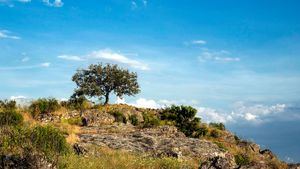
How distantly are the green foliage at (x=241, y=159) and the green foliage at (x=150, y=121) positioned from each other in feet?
41.9

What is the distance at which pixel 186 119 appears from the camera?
63906 mm

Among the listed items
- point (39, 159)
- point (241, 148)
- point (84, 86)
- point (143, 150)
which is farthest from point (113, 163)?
point (84, 86)

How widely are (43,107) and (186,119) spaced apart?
757 inches

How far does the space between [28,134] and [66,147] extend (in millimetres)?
3265

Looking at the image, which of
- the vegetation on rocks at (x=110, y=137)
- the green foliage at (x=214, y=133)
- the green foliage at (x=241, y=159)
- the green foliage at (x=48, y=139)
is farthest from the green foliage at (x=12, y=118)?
the green foliage at (x=214, y=133)

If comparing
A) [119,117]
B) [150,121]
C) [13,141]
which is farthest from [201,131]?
[13,141]

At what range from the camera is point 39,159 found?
20.5 metres

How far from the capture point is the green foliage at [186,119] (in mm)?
60791

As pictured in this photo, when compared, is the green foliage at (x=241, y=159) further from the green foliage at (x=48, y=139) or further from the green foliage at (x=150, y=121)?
the green foliage at (x=48, y=139)

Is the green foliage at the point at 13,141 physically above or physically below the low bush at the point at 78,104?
below

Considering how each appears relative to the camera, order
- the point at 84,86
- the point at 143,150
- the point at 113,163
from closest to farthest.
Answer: the point at 113,163, the point at 143,150, the point at 84,86

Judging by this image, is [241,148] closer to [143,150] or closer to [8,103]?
[143,150]

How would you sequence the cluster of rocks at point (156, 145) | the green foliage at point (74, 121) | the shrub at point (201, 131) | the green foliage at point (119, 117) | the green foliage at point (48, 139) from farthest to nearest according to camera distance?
1. the shrub at point (201, 131)
2. the green foliage at point (119, 117)
3. the green foliage at point (74, 121)
4. the cluster of rocks at point (156, 145)
5. the green foliage at point (48, 139)

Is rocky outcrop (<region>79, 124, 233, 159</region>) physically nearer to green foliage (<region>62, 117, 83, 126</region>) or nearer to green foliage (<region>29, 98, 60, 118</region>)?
green foliage (<region>62, 117, 83, 126</region>)
